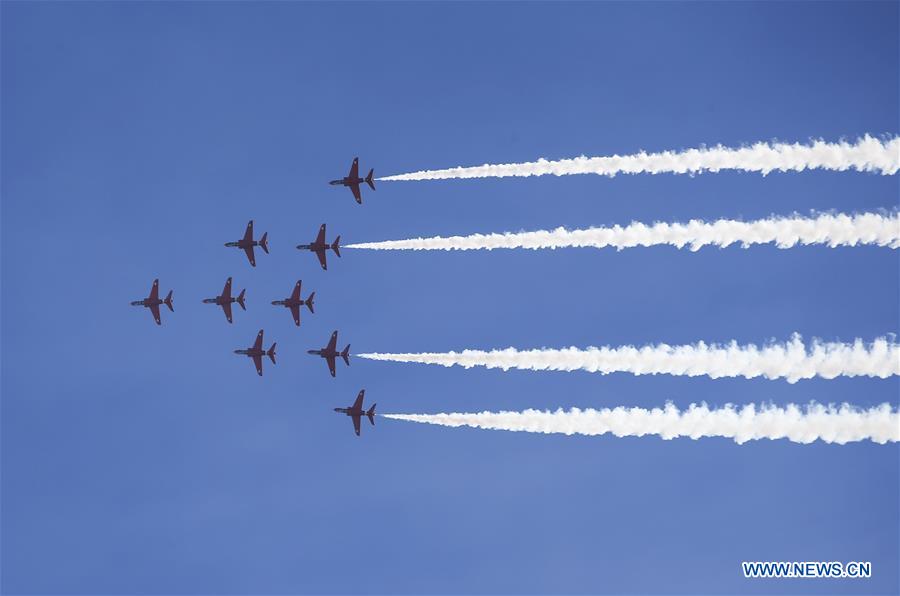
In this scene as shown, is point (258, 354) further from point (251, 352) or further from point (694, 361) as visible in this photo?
point (694, 361)

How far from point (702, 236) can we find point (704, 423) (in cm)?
1043

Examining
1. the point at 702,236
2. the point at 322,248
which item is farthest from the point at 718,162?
the point at 322,248

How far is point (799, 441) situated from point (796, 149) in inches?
634

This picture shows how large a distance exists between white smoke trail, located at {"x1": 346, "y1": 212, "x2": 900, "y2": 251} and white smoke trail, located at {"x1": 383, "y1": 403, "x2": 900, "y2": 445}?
27.8ft

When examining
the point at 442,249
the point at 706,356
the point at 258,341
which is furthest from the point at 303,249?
the point at 706,356

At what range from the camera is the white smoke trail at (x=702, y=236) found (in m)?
70.2

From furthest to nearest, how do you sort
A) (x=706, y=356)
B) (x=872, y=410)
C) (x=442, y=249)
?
(x=442, y=249)
(x=706, y=356)
(x=872, y=410)

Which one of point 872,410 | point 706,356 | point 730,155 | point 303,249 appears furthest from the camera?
point 303,249

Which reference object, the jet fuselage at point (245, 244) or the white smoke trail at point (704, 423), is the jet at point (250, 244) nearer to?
the jet fuselage at point (245, 244)

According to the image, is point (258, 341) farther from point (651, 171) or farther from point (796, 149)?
point (796, 149)

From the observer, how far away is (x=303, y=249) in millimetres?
101875

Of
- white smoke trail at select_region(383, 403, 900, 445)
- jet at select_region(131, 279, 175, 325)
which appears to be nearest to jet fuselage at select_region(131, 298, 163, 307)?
jet at select_region(131, 279, 175, 325)

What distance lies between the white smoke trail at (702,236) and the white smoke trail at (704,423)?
27.8ft

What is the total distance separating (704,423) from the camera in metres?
72.6
